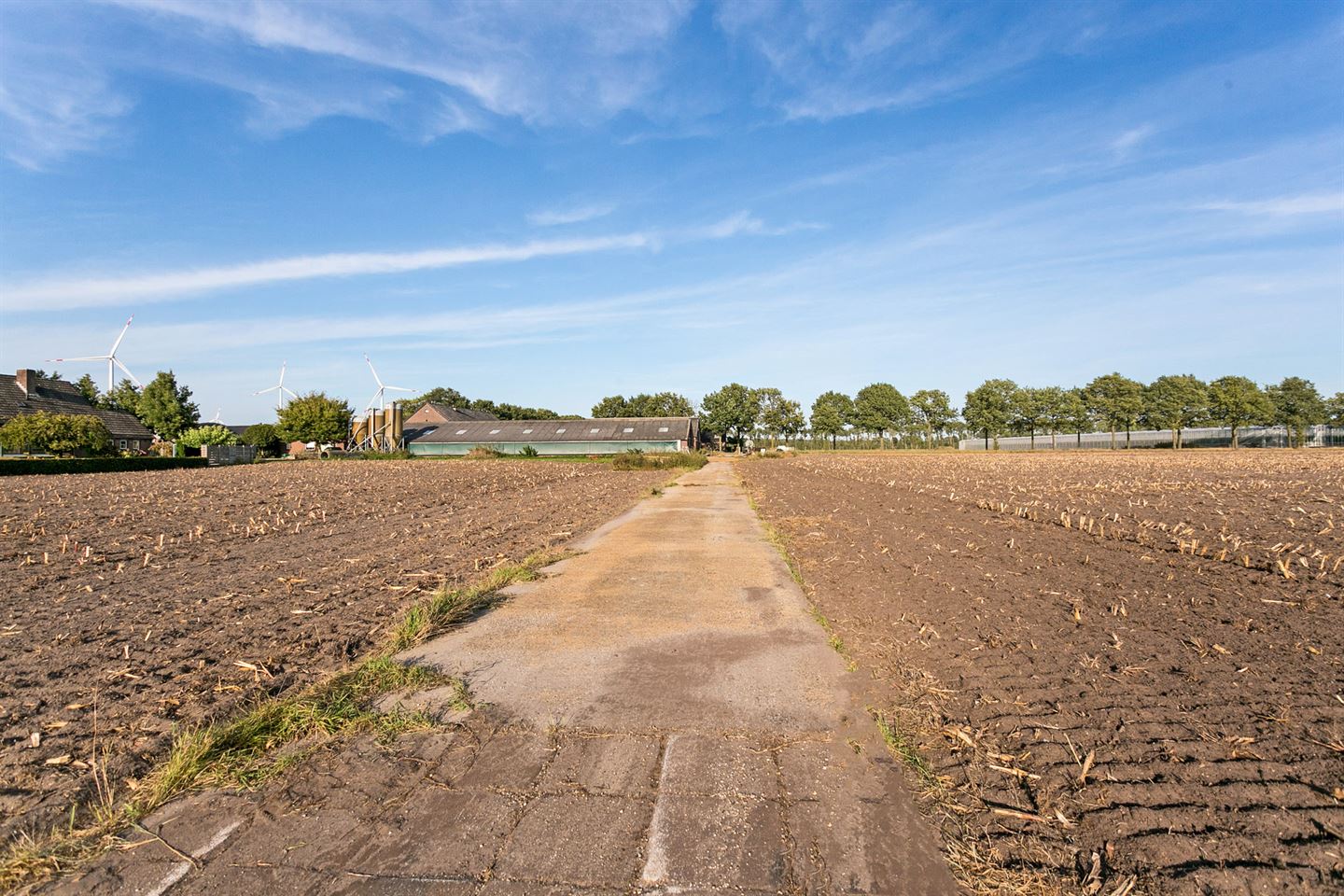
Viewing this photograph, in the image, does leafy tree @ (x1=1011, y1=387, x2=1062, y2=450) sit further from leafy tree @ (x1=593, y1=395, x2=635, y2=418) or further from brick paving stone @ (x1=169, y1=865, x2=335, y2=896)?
brick paving stone @ (x1=169, y1=865, x2=335, y2=896)

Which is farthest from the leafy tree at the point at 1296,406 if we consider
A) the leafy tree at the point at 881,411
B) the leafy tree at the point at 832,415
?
the leafy tree at the point at 832,415

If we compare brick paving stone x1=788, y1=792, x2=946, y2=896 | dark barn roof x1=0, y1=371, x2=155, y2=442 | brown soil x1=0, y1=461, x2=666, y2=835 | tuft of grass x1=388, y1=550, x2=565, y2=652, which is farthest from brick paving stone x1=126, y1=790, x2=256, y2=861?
dark barn roof x1=0, y1=371, x2=155, y2=442

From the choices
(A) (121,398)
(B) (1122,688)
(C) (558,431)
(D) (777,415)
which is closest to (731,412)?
(D) (777,415)

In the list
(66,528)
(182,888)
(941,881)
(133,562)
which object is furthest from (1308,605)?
(66,528)

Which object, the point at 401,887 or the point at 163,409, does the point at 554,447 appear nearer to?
the point at 163,409

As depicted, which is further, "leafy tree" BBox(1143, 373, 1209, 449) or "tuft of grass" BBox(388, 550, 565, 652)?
"leafy tree" BBox(1143, 373, 1209, 449)

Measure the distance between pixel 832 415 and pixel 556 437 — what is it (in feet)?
206

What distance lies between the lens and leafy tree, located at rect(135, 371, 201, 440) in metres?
74.0

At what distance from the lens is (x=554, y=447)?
79812 mm

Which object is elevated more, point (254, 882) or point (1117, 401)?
point (1117, 401)

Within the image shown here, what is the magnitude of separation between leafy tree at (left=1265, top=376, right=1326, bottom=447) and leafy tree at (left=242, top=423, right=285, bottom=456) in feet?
434

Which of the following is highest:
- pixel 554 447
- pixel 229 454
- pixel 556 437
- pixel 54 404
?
pixel 54 404

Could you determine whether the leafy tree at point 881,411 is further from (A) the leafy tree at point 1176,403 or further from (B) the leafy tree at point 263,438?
(B) the leafy tree at point 263,438

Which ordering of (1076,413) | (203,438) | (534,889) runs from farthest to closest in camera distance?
(1076,413) → (203,438) → (534,889)
